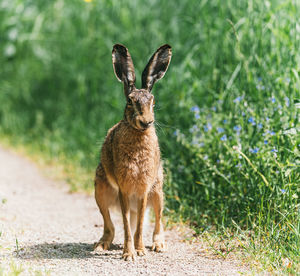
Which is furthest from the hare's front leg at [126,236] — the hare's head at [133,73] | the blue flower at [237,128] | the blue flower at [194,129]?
the blue flower at [194,129]

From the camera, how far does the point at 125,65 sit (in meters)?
4.05

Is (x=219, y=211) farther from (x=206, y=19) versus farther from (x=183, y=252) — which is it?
(x=206, y=19)

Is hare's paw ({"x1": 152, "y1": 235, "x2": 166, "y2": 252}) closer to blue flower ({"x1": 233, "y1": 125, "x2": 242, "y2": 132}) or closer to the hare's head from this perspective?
the hare's head

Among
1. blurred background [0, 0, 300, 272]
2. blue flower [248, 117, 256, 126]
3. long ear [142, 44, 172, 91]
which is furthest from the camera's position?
blue flower [248, 117, 256, 126]

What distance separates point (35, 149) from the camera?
7652 mm

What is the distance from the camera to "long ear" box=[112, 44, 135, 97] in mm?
4039

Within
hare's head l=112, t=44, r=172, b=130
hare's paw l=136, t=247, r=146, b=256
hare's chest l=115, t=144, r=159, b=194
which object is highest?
hare's head l=112, t=44, r=172, b=130

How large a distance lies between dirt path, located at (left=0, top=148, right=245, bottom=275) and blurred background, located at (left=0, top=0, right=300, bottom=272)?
12.6 inches

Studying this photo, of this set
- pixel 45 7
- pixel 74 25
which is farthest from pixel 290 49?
pixel 45 7

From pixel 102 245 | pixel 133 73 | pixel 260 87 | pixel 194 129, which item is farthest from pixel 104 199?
pixel 260 87

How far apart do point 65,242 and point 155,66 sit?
1622mm

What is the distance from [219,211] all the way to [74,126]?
10.7ft

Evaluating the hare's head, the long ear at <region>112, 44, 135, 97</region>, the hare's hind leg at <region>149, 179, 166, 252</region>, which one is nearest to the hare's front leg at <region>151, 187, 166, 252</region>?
the hare's hind leg at <region>149, 179, 166, 252</region>

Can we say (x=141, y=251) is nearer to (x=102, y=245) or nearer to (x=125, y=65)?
(x=102, y=245)
